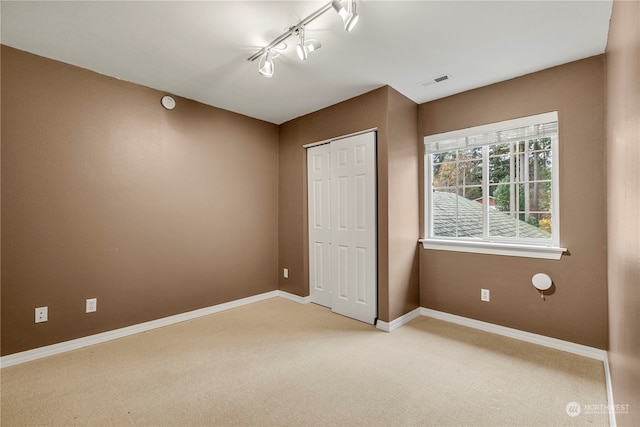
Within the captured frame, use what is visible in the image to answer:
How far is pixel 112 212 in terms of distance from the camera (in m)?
2.88

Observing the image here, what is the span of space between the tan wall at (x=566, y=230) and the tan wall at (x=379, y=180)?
2.41ft

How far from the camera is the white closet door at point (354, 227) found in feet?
10.7

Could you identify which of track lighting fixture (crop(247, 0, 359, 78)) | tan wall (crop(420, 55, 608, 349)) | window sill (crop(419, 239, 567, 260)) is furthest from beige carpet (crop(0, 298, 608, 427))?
track lighting fixture (crop(247, 0, 359, 78))

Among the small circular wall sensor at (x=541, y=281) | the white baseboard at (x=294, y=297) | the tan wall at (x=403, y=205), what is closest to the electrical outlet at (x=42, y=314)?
the white baseboard at (x=294, y=297)

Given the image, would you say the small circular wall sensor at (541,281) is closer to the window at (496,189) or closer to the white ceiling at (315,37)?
the window at (496,189)

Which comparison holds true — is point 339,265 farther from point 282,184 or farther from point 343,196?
point 282,184

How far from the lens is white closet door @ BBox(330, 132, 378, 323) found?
3250 millimetres

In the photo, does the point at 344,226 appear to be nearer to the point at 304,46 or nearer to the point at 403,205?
the point at 403,205

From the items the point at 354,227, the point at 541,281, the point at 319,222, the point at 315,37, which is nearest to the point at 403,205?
the point at 354,227

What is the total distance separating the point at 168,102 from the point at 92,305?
7.20 ft

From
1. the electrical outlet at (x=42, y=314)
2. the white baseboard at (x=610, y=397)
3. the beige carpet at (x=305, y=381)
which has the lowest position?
the beige carpet at (x=305, y=381)

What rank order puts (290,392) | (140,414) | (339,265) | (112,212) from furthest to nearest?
1. (339,265)
2. (112,212)
3. (290,392)
4. (140,414)

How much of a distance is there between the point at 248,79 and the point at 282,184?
169 cm

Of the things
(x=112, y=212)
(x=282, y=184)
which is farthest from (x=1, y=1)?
(x=282, y=184)
